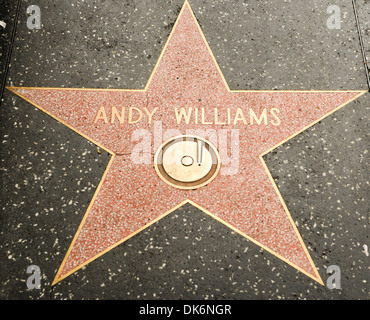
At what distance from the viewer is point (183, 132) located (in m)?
1.75

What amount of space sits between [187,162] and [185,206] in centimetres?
22

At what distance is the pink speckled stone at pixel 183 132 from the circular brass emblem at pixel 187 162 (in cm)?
4

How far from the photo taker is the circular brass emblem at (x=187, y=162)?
166cm

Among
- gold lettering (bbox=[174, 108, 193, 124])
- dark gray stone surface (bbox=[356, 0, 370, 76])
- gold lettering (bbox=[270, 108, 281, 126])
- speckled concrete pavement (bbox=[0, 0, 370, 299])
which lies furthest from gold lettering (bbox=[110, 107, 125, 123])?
dark gray stone surface (bbox=[356, 0, 370, 76])

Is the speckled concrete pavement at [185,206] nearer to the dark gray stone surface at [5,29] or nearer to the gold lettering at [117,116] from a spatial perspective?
the dark gray stone surface at [5,29]

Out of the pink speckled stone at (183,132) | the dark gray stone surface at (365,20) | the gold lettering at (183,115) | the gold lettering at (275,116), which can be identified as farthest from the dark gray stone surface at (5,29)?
the dark gray stone surface at (365,20)

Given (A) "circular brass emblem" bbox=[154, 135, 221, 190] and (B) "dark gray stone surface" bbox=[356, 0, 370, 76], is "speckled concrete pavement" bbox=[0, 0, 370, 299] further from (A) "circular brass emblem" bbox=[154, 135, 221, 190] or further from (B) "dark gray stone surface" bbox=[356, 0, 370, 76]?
(A) "circular brass emblem" bbox=[154, 135, 221, 190]

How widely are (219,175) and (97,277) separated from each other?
75 centimetres

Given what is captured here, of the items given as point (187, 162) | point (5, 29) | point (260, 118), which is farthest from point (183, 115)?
point (5, 29)

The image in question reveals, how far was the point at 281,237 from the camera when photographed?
1566 mm
